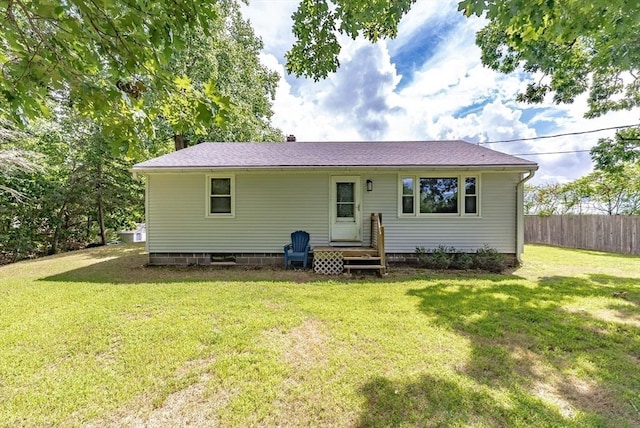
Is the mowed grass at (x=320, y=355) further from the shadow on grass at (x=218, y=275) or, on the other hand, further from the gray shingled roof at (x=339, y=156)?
the gray shingled roof at (x=339, y=156)

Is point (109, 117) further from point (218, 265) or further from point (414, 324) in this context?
point (218, 265)

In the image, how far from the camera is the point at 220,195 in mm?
8273

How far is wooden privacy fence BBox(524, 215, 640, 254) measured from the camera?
36.1ft

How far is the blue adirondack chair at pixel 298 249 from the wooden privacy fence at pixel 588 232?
1265 cm

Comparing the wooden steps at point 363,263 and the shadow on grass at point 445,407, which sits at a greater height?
the wooden steps at point 363,263

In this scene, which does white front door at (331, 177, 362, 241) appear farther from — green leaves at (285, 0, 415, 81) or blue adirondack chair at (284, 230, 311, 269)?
green leaves at (285, 0, 415, 81)

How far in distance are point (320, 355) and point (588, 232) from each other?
48.3ft

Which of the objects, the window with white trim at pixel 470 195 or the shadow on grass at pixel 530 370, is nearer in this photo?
the shadow on grass at pixel 530 370

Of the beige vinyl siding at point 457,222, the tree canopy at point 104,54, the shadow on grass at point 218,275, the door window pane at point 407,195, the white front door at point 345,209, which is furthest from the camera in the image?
the white front door at point 345,209

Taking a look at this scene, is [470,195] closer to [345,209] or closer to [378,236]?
[378,236]

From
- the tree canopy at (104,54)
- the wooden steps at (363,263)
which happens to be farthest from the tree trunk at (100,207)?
the tree canopy at (104,54)

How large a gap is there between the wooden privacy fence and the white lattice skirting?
12040 mm

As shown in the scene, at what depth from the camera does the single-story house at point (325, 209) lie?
7969 mm

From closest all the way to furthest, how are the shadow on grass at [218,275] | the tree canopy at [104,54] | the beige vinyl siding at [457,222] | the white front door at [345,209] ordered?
1. the tree canopy at [104,54]
2. the shadow on grass at [218,275]
3. the beige vinyl siding at [457,222]
4. the white front door at [345,209]
